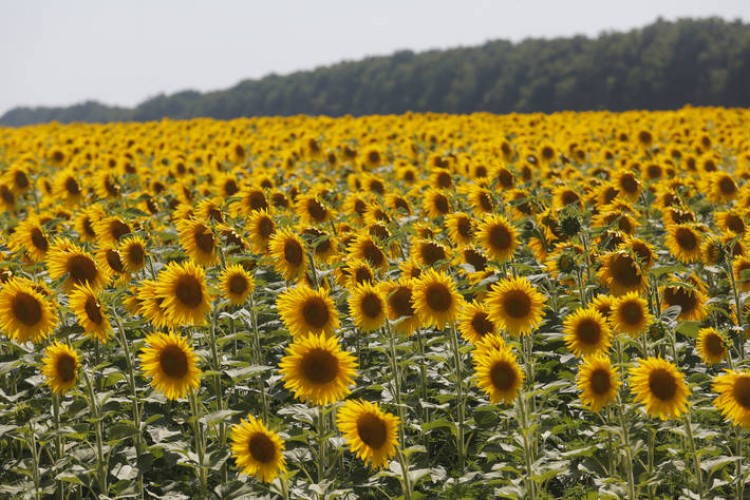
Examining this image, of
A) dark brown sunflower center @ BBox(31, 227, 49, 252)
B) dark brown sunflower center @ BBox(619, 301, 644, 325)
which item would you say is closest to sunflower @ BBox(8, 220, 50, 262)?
dark brown sunflower center @ BBox(31, 227, 49, 252)

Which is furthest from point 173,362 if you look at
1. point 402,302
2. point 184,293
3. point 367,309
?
point 402,302

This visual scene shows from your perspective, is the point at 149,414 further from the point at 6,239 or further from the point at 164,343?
the point at 6,239

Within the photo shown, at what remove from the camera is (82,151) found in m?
15.9

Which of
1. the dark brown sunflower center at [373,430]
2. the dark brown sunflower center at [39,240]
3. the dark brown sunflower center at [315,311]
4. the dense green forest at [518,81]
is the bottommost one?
the dark brown sunflower center at [373,430]

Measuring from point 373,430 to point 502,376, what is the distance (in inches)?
34.5

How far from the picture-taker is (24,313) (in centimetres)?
478

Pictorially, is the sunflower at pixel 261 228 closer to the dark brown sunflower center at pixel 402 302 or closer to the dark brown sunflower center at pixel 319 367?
the dark brown sunflower center at pixel 402 302

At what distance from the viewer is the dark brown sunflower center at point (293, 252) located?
5.77 m

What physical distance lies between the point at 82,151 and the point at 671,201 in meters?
11.6

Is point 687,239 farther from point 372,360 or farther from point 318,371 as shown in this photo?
point 318,371

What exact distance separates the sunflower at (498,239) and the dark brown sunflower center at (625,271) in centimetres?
81

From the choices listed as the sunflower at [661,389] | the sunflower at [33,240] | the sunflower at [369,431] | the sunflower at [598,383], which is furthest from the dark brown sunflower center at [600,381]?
the sunflower at [33,240]

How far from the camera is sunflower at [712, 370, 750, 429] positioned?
4.07 m

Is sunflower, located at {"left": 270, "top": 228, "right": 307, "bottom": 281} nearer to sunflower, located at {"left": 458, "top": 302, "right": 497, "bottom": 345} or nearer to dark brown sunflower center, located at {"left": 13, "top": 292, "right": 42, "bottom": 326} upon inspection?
sunflower, located at {"left": 458, "top": 302, "right": 497, "bottom": 345}
